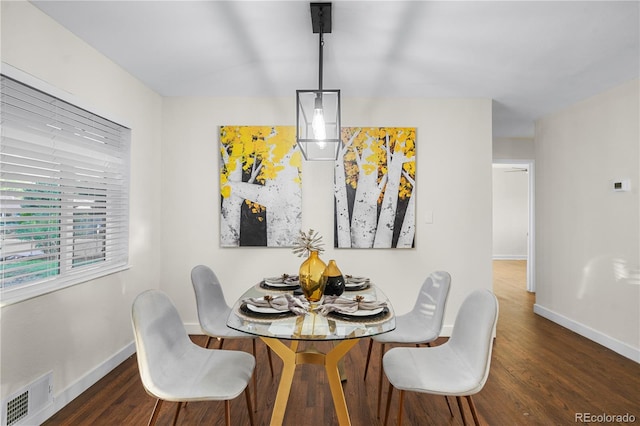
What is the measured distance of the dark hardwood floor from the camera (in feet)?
7.22

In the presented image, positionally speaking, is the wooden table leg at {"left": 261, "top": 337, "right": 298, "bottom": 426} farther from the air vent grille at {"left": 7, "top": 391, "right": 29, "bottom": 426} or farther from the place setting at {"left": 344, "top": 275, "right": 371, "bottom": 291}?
the air vent grille at {"left": 7, "top": 391, "right": 29, "bottom": 426}

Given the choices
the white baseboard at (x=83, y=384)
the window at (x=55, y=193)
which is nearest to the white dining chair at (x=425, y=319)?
the white baseboard at (x=83, y=384)

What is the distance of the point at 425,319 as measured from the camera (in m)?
2.53

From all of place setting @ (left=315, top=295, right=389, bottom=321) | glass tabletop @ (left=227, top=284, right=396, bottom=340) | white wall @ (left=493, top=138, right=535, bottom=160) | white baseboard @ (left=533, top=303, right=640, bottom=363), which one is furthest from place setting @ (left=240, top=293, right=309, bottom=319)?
white wall @ (left=493, top=138, right=535, bottom=160)

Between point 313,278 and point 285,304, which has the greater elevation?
point 313,278

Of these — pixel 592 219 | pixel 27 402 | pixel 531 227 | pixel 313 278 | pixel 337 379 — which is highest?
pixel 592 219

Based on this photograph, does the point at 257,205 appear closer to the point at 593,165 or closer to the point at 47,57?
the point at 47,57

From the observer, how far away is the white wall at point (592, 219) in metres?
3.24

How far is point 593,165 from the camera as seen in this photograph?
3.68m

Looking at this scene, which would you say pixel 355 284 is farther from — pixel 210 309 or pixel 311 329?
pixel 210 309

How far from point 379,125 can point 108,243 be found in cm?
273

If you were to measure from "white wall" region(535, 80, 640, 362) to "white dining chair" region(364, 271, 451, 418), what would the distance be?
208cm

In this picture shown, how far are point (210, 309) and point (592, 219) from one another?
3773 millimetres

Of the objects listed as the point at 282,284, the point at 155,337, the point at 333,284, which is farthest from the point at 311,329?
the point at 282,284
